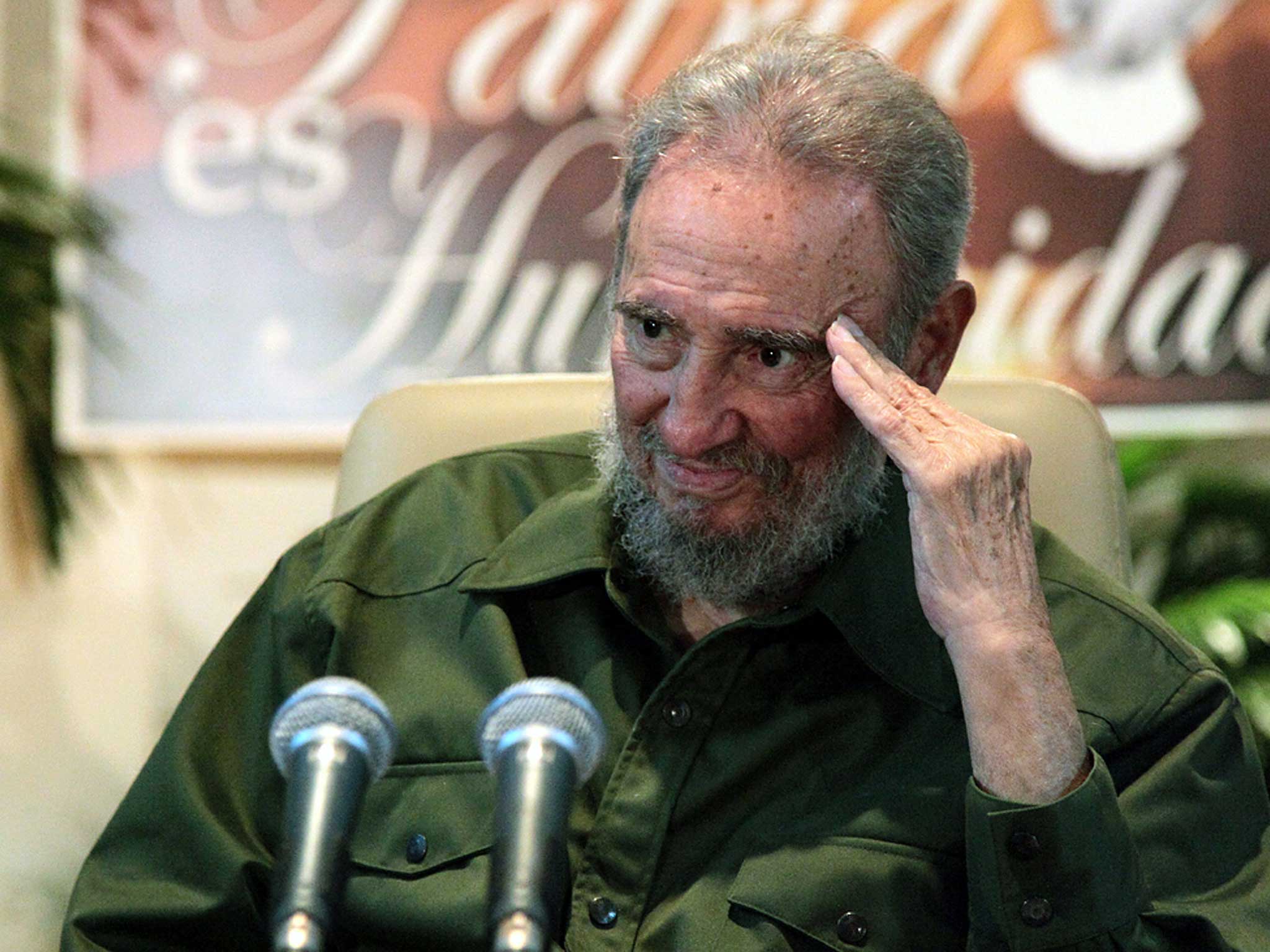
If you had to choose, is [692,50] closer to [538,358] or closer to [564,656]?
[538,358]

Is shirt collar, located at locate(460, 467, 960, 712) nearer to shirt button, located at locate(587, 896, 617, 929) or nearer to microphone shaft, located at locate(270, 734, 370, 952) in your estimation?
shirt button, located at locate(587, 896, 617, 929)

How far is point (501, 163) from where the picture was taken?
299 centimetres

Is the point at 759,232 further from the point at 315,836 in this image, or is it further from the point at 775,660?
the point at 315,836

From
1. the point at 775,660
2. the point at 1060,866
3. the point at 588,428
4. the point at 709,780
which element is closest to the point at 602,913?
the point at 709,780

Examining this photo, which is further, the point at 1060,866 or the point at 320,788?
the point at 1060,866

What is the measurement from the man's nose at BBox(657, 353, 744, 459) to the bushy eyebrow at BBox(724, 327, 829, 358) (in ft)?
0.13

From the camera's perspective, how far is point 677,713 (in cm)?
152

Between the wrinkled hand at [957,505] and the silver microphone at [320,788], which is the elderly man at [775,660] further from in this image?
the silver microphone at [320,788]

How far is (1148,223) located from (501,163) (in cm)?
118

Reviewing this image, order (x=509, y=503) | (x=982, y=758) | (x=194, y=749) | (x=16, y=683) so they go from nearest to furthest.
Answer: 1. (x=982, y=758)
2. (x=194, y=749)
3. (x=509, y=503)
4. (x=16, y=683)

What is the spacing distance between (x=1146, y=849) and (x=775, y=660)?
379mm

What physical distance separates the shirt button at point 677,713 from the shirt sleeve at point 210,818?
357 millimetres

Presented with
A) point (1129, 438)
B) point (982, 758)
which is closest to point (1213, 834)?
point (982, 758)

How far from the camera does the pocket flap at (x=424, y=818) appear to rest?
1.48 metres
